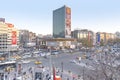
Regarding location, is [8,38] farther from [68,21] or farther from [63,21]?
[68,21]

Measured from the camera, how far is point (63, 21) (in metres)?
52.2

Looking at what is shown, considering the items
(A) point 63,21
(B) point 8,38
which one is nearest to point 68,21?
(A) point 63,21

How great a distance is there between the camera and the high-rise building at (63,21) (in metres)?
51.6

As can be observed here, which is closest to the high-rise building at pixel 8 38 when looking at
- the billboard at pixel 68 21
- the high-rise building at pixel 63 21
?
the high-rise building at pixel 63 21

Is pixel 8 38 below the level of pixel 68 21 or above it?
below

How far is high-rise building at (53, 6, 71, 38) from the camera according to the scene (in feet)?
169

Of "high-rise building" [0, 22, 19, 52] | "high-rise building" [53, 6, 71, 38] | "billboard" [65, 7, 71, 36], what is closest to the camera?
"high-rise building" [0, 22, 19, 52]

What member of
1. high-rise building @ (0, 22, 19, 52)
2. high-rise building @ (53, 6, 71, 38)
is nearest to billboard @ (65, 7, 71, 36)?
high-rise building @ (53, 6, 71, 38)

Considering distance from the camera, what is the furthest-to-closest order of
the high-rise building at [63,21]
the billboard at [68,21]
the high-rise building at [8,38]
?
the billboard at [68,21], the high-rise building at [63,21], the high-rise building at [8,38]

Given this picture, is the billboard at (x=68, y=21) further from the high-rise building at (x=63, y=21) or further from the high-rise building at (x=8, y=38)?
the high-rise building at (x=8, y=38)

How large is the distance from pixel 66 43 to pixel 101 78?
134 ft

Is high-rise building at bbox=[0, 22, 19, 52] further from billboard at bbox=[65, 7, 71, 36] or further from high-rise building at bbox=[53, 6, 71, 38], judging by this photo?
billboard at bbox=[65, 7, 71, 36]

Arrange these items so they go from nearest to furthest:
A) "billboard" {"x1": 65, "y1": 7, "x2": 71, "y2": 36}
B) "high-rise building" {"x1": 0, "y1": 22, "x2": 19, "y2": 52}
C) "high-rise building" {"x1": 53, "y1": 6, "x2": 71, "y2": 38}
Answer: "high-rise building" {"x1": 0, "y1": 22, "x2": 19, "y2": 52} < "high-rise building" {"x1": 53, "y1": 6, "x2": 71, "y2": 38} < "billboard" {"x1": 65, "y1": 7, "x2": 71, "y2": 36}

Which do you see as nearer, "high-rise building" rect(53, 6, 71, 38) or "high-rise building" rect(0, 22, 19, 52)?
"high-rise building" rect(0, 22, 19, 52)
